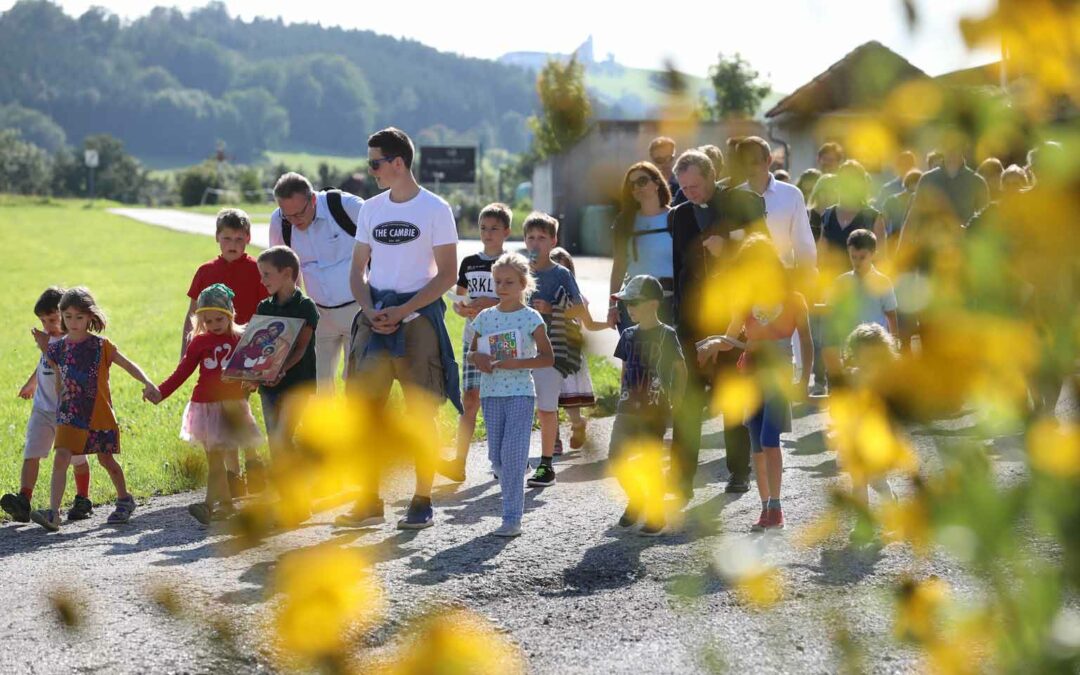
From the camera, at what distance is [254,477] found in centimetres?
754

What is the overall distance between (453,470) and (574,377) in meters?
1.09

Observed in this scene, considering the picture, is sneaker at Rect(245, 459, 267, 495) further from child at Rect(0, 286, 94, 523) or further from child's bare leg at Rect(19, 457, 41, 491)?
child's bare leg at Rect(19, 457, 41, 491)

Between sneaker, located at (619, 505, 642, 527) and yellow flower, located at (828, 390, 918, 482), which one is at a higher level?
yellow flower, located at (828, 390, 918, 482)

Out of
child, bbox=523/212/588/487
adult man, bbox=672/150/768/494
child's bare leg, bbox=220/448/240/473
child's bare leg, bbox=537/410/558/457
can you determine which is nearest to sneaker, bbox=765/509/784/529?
adult man, bbox=672/150/768/494

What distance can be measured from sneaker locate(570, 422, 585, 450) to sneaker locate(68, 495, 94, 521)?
2.91 m

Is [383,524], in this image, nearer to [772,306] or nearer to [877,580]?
[877,580]

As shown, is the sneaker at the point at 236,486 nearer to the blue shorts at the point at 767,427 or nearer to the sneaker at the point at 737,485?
the sneaker at the point at 737,485

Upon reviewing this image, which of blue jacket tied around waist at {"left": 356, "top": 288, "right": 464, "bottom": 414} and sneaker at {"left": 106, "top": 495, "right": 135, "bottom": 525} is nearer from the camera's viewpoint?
blue jacket tied around waist at {"left": 356, "top": 288, "right": 464, "bottom": 414}

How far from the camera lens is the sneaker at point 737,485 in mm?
6969

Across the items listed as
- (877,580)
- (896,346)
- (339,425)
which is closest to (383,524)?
(877,580)

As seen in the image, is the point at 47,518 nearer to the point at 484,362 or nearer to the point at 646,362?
the point at 484,362

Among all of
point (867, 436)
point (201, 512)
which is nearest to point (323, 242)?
point (201, 512)

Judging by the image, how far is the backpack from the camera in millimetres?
7641

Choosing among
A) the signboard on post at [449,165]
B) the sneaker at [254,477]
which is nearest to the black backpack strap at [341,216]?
the sneaker at [254,477]
